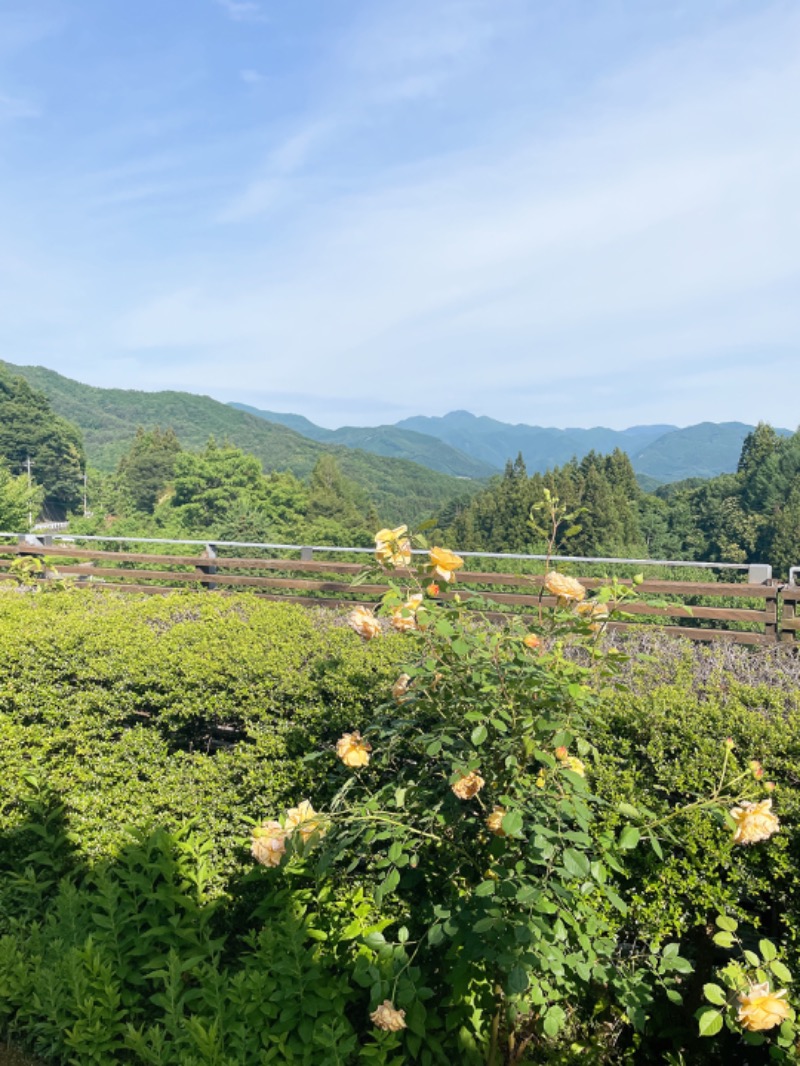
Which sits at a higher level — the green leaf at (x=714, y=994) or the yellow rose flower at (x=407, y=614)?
the yellow rose flower at (x=407, y=614)

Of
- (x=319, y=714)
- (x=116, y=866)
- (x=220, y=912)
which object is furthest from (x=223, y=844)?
(x=319, y=714)

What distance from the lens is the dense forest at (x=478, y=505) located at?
133 feet

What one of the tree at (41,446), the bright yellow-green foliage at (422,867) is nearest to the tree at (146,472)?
the tree at (41,446)

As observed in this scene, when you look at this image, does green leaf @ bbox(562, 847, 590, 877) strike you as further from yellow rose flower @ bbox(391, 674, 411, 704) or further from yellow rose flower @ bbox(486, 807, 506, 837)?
yellow rose flower @ bbox(391, 674, 411, 704)

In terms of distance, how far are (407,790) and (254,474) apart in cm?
5296

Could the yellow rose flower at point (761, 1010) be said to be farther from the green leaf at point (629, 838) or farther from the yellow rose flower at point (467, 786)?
the yellow rose flower at point (467, 786)

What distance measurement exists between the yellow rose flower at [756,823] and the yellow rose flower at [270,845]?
106 centimetres

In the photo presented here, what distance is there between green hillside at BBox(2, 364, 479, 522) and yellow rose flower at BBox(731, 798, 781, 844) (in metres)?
88.8

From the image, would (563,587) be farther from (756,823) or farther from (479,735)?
(756,823)

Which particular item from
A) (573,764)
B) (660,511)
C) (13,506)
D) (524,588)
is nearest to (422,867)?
(573,764)

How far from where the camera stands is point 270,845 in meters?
1.72

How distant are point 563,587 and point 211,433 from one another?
115 m

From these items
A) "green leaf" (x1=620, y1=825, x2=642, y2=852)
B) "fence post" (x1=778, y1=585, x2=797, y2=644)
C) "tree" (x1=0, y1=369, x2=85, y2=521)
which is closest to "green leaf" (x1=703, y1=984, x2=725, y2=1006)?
"green leaf" (x1=620, y1=825, x2=642, y2=852)

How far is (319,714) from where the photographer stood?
240 centimetres
